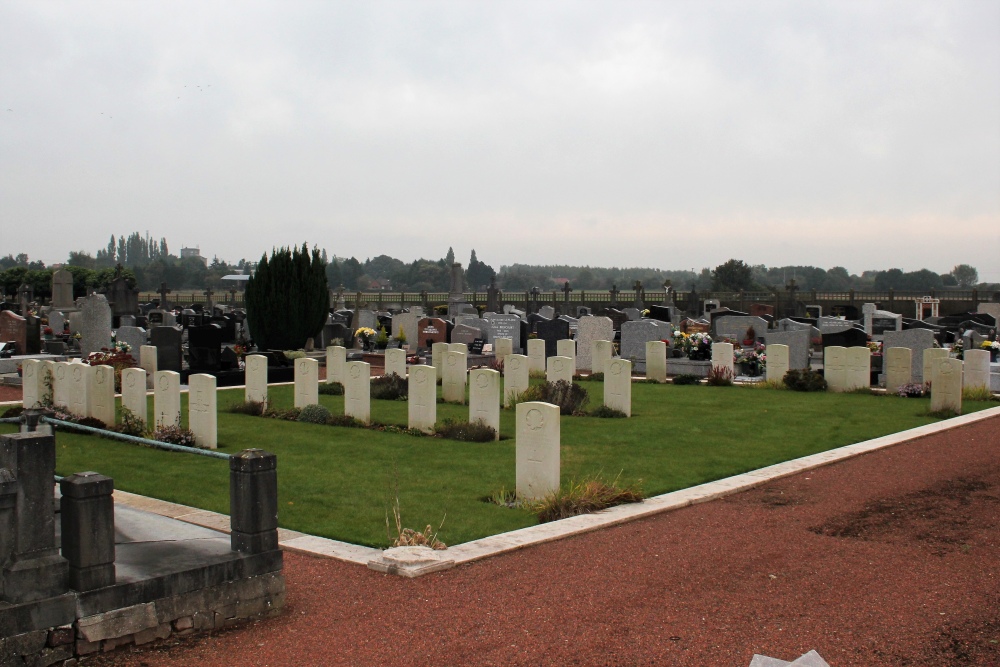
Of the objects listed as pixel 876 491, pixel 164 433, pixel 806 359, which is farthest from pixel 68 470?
pixel 806 359

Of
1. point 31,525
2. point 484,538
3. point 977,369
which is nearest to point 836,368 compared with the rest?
point 977,369

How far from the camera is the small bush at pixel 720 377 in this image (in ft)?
65.1

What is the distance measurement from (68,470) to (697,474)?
7.17 meters

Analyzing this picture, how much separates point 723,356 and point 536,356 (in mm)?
4255

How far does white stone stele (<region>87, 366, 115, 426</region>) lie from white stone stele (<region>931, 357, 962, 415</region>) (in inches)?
512

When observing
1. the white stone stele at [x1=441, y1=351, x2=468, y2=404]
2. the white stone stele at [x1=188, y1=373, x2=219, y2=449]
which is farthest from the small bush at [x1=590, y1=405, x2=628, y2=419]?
the white stone stele at [x1=188, y1=373, x2=219, y2=449]

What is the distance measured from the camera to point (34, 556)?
480 centimetres

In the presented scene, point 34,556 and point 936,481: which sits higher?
point 34,556

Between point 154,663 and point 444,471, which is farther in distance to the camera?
point 444,471

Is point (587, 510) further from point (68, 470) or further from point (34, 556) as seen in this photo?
point (68, 470)

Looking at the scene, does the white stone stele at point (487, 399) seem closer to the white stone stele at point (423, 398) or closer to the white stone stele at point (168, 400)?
the white stone stele at point (423, 398)

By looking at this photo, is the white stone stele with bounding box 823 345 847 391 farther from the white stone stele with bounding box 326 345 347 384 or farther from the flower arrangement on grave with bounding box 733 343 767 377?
the white stone stele with bounding box 326 345 347 384

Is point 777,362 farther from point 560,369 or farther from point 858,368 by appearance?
point 560,369

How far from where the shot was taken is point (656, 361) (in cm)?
2114
